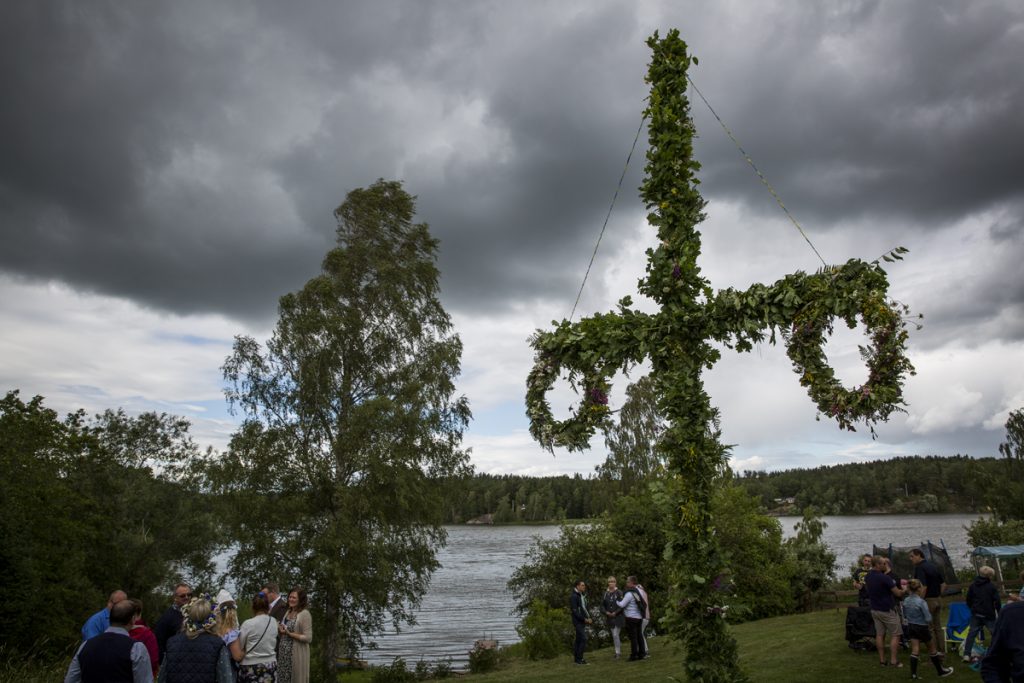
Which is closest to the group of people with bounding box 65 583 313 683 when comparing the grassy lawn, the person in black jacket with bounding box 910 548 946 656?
the grassy lawn

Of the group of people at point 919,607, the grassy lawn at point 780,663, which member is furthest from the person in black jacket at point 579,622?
the group of people at point 919,607

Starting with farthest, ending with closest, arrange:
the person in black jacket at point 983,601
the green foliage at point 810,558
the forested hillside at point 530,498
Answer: the forested hillside at point 530,498, the green foliage at point 810,558, the person in black jacket at point 983,601

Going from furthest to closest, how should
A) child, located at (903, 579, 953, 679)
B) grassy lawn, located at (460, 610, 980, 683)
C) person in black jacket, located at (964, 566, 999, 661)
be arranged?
1. grassy lawn, located at (460, 610, 980, 683)
2. child, located at (903, 579, 953, 679)
3. person in black jacket, located at (964, 566, 999, 661)

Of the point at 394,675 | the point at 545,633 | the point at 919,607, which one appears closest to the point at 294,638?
the point at 919,607

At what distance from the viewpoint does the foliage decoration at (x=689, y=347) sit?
212 inches

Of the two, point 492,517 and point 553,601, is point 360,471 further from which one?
point 492,517

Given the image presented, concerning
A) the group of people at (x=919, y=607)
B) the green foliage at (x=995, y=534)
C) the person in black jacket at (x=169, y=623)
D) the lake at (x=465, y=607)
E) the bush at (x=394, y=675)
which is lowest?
the lake at (x=465, y=607)

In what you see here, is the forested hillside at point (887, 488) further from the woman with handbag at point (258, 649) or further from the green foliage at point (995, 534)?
the woman with handbag at point (258, 649)

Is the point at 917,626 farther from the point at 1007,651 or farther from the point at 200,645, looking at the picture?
the point at 200,645

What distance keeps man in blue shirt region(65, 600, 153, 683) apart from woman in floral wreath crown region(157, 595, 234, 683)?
23 cm

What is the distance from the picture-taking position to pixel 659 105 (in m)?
6.20

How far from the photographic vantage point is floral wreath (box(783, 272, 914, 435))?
523 cm

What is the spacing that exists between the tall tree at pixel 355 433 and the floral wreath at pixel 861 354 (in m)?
14.9

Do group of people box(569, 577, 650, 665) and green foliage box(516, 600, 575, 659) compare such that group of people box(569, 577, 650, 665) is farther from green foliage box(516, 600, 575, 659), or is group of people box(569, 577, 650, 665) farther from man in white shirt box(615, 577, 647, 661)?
green foliage box(516, 600, 575, 659)
